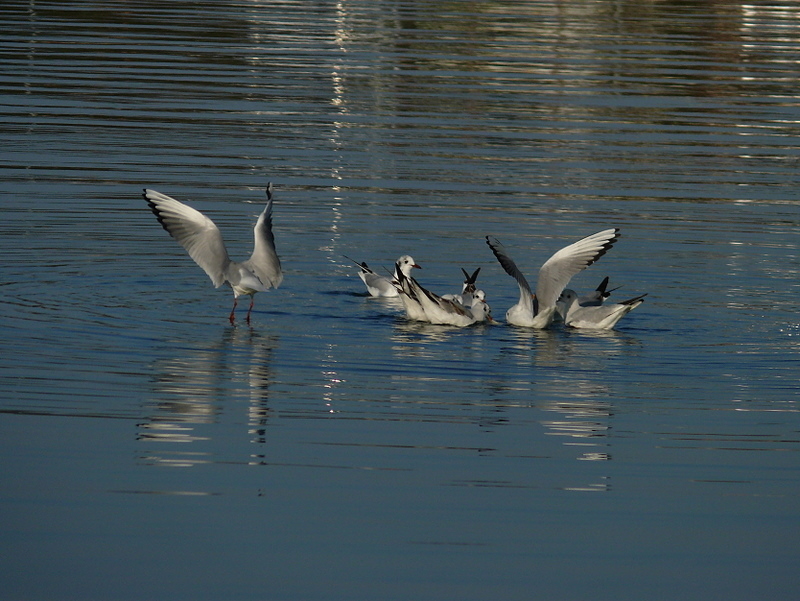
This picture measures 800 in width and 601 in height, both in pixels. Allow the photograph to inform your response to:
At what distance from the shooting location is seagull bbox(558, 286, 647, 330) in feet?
46.4

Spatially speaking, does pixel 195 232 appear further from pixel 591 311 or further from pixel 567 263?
pixel 591 311

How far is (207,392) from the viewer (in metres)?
11.1

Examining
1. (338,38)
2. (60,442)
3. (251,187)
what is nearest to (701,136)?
(251,187)

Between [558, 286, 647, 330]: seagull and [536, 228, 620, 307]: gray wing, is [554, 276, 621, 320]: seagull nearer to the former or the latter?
[558, 286, 647, 330]: seagull

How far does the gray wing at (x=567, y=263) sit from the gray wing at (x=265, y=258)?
260 centimetres

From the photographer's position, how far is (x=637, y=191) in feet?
70.0

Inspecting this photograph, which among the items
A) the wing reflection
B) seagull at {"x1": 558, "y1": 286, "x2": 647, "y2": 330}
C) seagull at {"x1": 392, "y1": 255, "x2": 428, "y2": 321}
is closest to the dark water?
the wing reflection

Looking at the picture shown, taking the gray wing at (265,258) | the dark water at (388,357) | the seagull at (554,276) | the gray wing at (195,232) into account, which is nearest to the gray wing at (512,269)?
the seagull at (554,276)

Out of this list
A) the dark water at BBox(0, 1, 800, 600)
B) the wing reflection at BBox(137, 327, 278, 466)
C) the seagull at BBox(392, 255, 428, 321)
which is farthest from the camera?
the seagull at BBox(392, 255, 428, 321)

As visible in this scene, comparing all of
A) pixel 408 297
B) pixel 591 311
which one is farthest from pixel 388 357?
pixel 591 311

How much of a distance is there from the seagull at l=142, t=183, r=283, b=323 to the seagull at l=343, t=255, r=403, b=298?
151 cm

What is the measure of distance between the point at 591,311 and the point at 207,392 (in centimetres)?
484

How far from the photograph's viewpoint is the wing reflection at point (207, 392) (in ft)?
32.4

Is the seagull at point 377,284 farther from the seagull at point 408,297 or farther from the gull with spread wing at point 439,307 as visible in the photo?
the gull with spread wing at point 439,307
